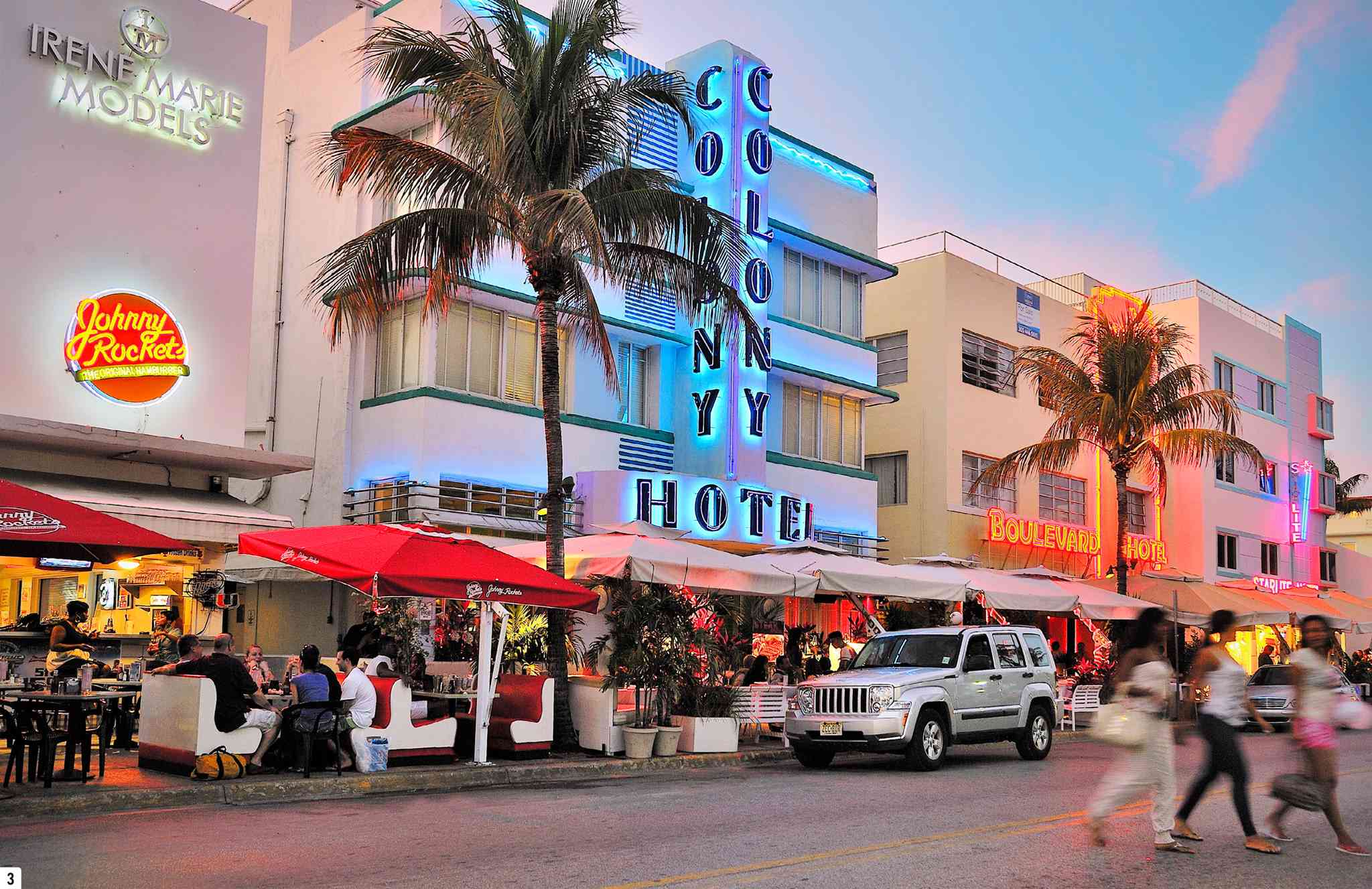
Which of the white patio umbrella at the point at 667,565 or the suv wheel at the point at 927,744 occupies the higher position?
the white patio umbrella at the point at 667,565

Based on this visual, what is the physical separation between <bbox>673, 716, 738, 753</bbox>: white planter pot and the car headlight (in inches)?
95.8

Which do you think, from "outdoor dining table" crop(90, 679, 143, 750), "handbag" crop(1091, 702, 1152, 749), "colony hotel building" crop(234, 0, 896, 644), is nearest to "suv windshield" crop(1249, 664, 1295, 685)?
"colony hotel building" crop(234, 0, 896, 644)

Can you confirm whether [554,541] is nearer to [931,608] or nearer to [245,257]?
[245,257]

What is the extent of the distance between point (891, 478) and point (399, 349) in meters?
15.9

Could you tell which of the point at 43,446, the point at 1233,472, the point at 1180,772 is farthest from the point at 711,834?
the point at 1233,472

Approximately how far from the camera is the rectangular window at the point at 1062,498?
38.0m

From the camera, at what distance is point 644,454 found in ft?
87.4

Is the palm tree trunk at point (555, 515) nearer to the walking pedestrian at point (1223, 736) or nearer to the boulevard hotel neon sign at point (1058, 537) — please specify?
the walking pedestrian at point (1223, 736)

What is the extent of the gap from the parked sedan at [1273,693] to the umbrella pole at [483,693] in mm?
18167

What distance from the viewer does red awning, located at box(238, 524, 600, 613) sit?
47.4 feet

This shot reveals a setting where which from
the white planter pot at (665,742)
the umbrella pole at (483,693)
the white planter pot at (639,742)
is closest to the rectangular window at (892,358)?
the white planter pot at (665,742)

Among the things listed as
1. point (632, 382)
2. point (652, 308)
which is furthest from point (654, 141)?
point (632, 382)

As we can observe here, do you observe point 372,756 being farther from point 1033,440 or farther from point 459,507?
point 1033,440

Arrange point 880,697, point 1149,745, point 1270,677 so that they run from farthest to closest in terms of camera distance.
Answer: point 1270,677 → point 880,697 → point 1149,745
